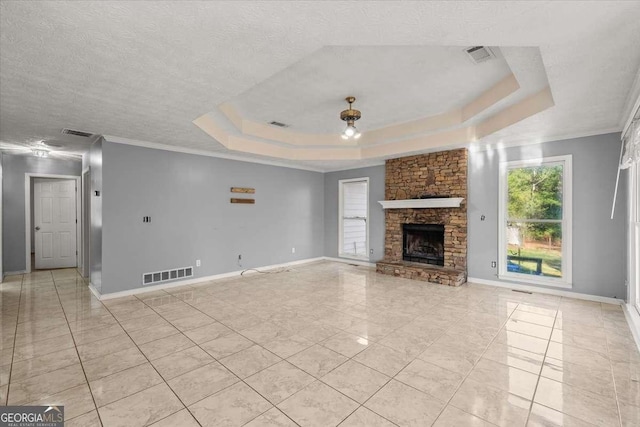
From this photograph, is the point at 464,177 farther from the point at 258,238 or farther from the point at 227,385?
the point at 227,385

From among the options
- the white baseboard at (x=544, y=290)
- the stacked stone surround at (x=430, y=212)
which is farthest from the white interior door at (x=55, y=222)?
the white baseboard at (x=544, y=290)

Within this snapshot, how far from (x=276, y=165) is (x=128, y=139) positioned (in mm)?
3003

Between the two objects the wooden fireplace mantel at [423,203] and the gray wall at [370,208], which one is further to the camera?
the gray wall at [370,208]

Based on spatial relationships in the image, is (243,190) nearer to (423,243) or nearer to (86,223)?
(86,223)

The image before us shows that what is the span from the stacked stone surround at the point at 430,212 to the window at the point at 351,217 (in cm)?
121

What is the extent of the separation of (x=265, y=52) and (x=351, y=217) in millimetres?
5777

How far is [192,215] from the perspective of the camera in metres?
5.38

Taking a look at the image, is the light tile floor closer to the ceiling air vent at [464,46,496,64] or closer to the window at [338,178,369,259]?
the ceiling air vent at [464,46,496,64]

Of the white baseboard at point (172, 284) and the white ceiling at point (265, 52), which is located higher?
the white ceiling at point (265, 52)

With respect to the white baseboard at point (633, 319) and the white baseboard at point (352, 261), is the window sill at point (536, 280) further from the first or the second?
the white baseboard at point (352, 261)

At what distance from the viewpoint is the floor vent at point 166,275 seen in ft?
15.8

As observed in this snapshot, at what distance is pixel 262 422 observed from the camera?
1.83 m

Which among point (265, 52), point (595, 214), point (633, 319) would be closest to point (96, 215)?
point (265, 52)

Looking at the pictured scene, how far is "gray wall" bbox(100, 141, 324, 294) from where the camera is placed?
179 inches
